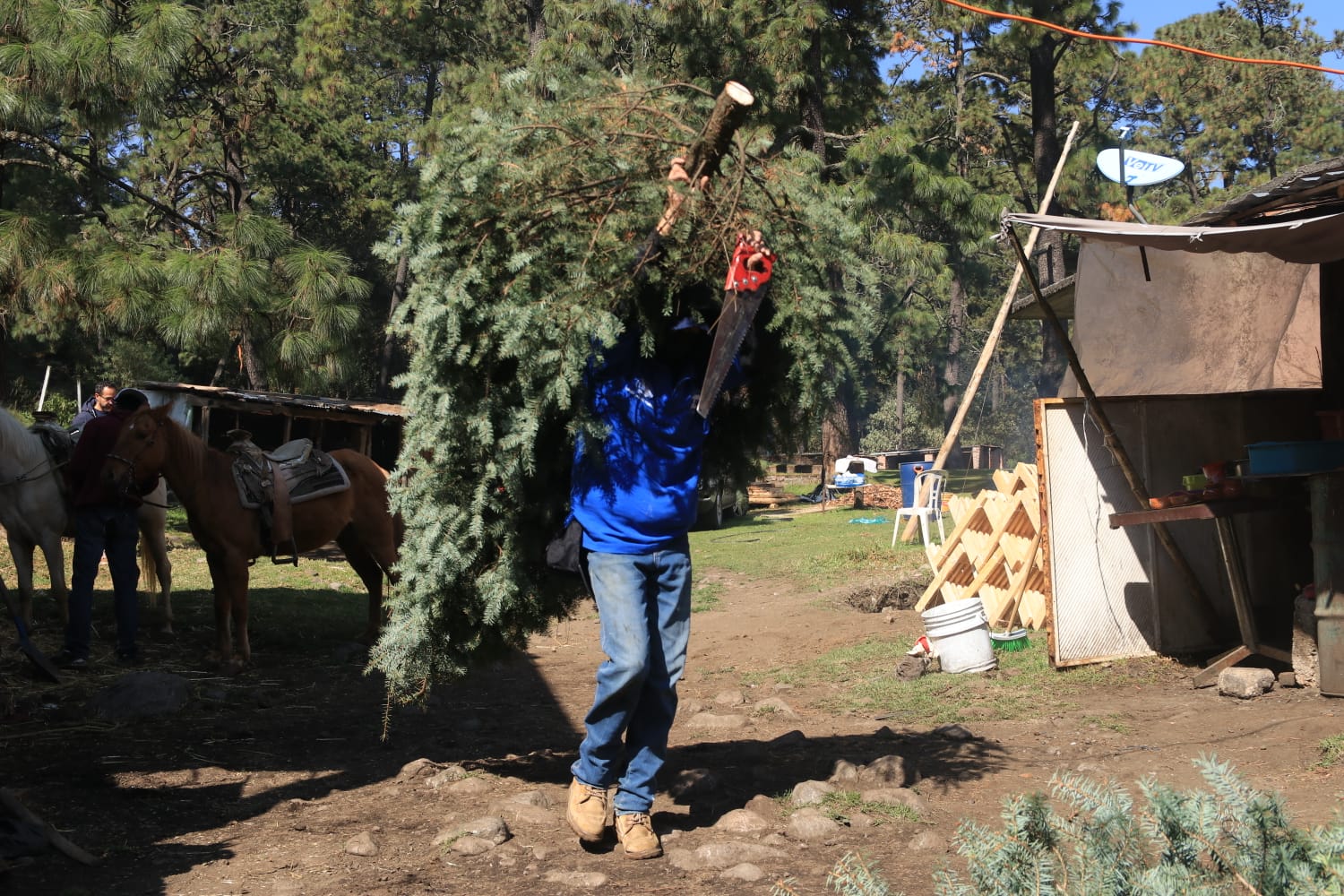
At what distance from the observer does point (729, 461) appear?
501cm

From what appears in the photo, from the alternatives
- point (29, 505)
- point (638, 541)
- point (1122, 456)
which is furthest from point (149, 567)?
point (1122, 456)

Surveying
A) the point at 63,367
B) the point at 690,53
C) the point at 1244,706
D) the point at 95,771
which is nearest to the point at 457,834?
A: the point at 95,771

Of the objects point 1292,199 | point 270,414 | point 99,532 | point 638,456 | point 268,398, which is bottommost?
point 99,532

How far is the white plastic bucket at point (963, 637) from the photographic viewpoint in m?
7.83

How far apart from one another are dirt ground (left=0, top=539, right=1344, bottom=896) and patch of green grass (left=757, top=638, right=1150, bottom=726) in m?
0.16

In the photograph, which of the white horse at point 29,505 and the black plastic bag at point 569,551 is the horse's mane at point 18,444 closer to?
the white horse at point 29,505

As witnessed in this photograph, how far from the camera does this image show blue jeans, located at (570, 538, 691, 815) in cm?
420

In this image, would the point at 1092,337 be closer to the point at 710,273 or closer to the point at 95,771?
the point at 710,273

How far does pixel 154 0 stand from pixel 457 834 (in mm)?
7426

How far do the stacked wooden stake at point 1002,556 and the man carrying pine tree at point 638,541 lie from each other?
196 inches

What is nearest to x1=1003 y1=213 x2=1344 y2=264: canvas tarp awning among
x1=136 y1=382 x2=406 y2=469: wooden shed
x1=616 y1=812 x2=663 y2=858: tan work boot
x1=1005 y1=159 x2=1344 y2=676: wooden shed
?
x1=1005 y1=159 x2=1344 y2=676: wooden shed

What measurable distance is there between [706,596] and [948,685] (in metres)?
5.28

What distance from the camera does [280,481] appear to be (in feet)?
28.4

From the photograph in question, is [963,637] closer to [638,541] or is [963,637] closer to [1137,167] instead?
[638,541]
